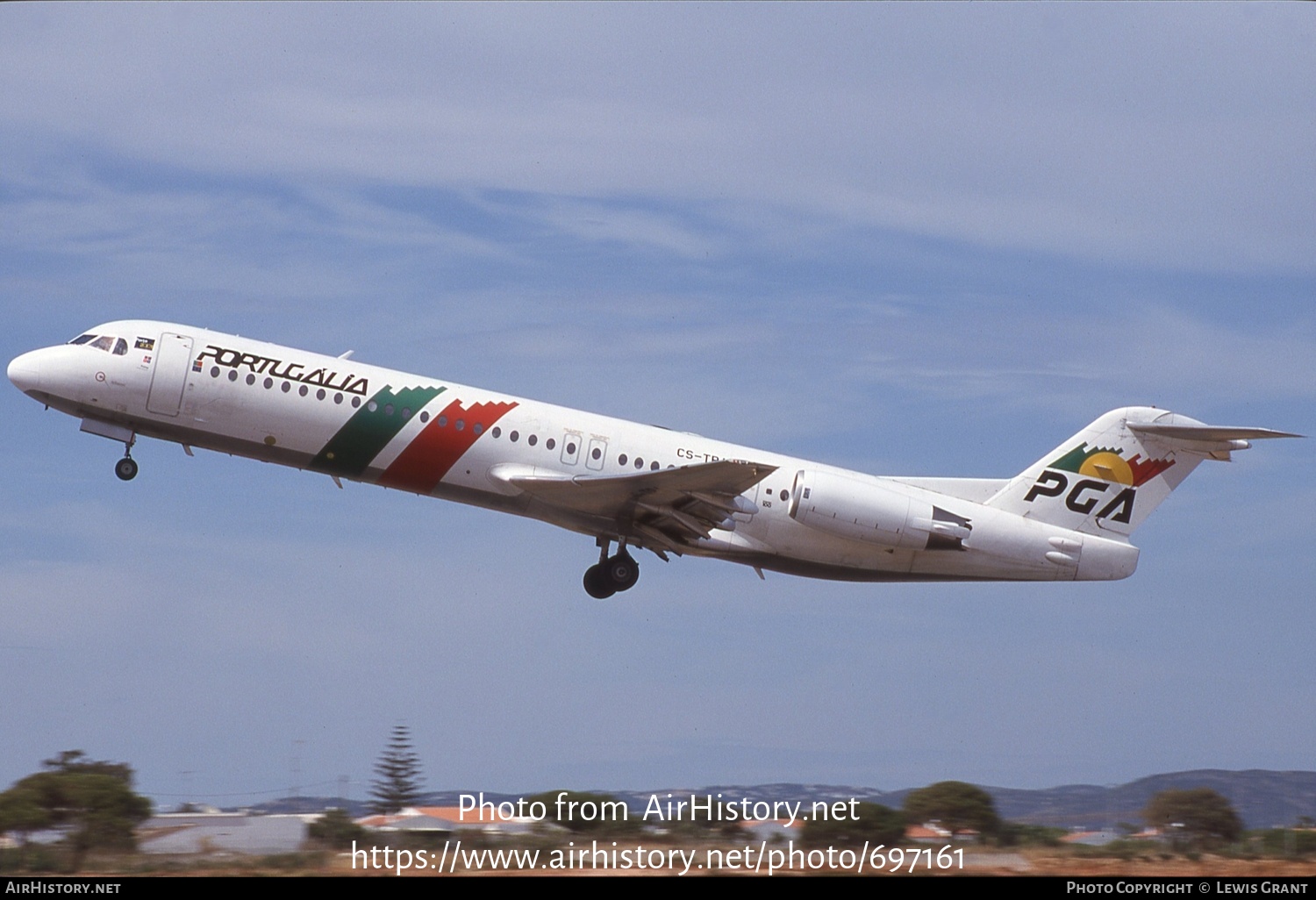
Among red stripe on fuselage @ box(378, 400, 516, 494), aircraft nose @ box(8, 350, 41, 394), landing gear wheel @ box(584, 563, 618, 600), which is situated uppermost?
aircraft nose @ box(8, 350, 41, 394)

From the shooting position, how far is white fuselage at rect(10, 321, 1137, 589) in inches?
982

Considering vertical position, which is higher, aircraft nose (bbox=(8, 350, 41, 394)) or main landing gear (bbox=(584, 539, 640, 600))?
aircraft nose (bbox=(8, 350, 41, 394))

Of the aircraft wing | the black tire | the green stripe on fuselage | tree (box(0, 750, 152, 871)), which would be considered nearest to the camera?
tree (box(0, 750, 152, 871))

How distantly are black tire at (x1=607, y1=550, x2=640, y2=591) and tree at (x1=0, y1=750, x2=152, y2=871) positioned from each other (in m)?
8.96

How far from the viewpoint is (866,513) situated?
2544 centimetres

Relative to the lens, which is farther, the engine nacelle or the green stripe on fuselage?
the engine nacelle

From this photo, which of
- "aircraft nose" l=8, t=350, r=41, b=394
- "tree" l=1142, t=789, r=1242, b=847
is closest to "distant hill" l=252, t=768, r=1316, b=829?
"tree" l=1142, t=789, r=1242, b=847

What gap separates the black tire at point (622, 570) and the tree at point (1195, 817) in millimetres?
9482

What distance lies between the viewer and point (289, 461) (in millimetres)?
25469

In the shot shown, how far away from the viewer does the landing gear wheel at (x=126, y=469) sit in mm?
25906

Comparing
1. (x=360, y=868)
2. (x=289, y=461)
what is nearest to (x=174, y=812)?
(x=360, y=868)

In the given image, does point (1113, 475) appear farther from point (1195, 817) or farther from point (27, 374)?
point (27, 374)

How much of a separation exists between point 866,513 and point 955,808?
514 centimetres

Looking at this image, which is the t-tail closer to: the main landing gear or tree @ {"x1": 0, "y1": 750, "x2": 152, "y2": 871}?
the main landing gear
